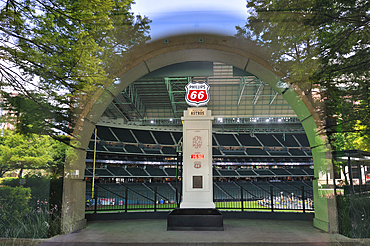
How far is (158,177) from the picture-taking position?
39.7 meters

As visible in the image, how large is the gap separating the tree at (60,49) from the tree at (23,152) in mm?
336

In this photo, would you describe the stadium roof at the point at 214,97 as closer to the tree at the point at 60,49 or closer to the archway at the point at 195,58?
the archway at the point at 195,58

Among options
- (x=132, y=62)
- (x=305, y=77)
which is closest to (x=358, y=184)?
(x=305, y=77)

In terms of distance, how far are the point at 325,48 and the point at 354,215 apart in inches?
174

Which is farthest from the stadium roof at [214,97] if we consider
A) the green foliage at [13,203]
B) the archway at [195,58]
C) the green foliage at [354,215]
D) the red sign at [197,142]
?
the green foliage at [13,203]

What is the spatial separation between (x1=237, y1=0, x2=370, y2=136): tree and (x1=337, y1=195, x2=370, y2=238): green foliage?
1887 mm

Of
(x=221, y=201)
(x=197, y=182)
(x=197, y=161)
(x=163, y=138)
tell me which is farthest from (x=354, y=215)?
(x=163, y=138)

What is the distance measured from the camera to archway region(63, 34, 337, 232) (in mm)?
7668

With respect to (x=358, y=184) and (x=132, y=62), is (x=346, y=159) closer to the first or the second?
(x=358, y=184)

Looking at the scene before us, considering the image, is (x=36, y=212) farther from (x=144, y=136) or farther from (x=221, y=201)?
(x=144, y=136)

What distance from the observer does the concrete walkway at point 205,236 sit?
654 cm

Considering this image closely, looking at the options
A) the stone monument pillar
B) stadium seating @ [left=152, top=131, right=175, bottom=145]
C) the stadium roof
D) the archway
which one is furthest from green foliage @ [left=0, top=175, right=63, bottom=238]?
stadium seating @ [left=152, top=131, right=175, bottom=145]

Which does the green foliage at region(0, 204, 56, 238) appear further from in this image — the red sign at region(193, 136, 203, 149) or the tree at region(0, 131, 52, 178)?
the red sign at region(193, 136, 203, 149)

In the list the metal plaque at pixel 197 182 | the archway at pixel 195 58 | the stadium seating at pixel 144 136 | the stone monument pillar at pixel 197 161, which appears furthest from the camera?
the stadium seating at pixel 144 136
